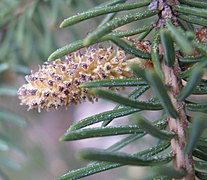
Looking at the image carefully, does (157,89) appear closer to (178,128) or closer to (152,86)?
(152,86)

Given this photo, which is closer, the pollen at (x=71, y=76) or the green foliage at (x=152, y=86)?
the green foliage at (x=152, y=86)

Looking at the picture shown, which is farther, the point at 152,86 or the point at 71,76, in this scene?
the point at 71,76

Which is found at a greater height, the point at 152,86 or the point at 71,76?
the point at 71,76

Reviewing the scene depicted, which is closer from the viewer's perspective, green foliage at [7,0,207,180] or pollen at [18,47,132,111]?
green foliage at [7,0,207,180]

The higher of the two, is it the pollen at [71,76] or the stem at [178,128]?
the pollen at [71,76]

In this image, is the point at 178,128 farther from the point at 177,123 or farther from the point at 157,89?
the point at 157,89

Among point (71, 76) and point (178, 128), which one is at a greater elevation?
point (71, 76)

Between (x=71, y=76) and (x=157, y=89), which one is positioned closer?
(x=157, y=89)

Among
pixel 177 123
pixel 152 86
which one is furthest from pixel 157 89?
pixel 177 123

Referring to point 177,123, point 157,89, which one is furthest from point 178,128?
point 157,89
